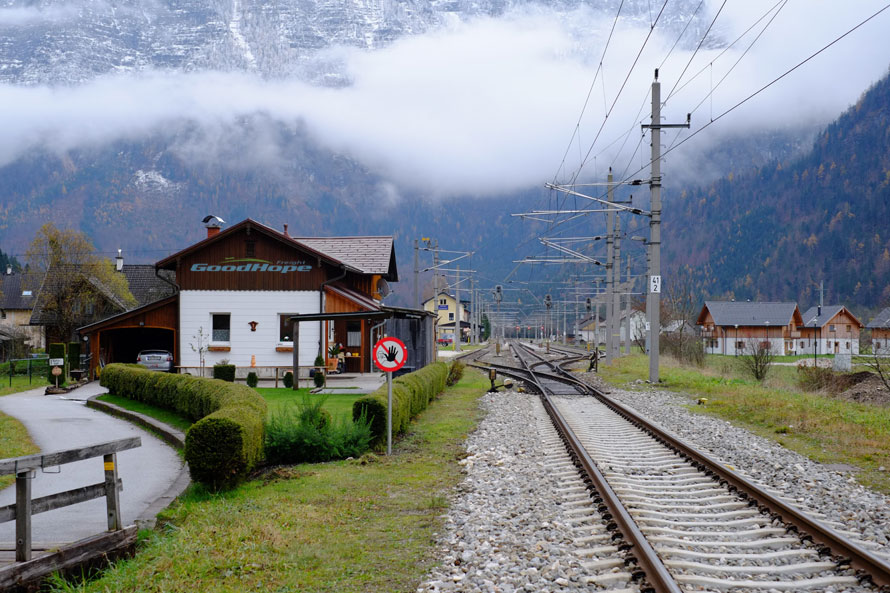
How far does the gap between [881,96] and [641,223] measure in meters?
62.4

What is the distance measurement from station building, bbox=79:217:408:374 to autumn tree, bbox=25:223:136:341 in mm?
22475

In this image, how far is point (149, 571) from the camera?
21.1ft

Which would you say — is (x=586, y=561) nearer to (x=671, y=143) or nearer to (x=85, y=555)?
(x=85, y=555)

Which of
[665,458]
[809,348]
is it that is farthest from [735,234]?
[665,458]

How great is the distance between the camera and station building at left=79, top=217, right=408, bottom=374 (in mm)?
31531

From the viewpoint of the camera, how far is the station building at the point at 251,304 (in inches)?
1241

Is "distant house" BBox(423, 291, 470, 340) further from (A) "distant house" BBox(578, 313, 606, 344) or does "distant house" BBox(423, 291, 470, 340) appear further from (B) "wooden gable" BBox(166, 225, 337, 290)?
(B) "wooden gable" BBox(166, 225, 337, 290)

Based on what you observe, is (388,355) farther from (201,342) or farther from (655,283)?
(201,342)

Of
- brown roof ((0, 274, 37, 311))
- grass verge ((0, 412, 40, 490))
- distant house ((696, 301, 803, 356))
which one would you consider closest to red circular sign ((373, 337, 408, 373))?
grass verge ((0, 412, 40, 490))

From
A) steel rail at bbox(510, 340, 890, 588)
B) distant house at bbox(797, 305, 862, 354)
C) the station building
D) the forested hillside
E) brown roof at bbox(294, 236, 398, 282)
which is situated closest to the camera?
steel rail at bbox(510, 340, 890, 588)

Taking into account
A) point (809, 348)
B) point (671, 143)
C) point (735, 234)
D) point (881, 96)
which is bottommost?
point (809, 348)

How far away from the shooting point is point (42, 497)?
6.45 metres

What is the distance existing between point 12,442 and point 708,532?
42.5 feet

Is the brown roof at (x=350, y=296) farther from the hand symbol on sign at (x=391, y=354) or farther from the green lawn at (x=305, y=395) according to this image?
the hand symbol on sign at (x=391, y=354)
